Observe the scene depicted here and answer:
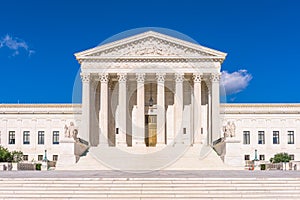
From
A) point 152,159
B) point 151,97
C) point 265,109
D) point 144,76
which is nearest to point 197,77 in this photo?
point 144,76

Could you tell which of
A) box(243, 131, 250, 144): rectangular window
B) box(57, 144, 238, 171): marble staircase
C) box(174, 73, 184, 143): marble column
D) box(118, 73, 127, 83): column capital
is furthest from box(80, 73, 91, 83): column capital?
box(243, 131, 250, 144): rectangular window

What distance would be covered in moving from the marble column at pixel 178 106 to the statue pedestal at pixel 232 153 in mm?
13529

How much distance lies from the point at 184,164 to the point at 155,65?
57.8 ft

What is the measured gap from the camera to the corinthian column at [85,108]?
5659 cm

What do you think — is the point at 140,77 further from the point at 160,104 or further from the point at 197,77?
the point at 197,77

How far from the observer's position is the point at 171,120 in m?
62.1

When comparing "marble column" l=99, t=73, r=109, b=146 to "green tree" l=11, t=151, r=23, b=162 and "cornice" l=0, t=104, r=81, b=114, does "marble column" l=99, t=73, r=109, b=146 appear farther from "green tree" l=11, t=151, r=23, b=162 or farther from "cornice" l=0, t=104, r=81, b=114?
"cornice" l=0, t=104, r=81, b=114

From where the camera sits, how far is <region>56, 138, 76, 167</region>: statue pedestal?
141 feet

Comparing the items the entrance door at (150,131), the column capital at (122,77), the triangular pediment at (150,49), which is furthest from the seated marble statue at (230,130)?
the entrance door at (150,131)

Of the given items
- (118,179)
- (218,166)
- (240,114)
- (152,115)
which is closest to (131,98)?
(152,115)

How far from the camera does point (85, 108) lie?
5762cm

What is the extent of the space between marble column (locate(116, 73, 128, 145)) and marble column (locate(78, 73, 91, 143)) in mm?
3633

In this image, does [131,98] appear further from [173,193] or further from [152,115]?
[173,193]

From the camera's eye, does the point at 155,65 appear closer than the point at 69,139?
No
